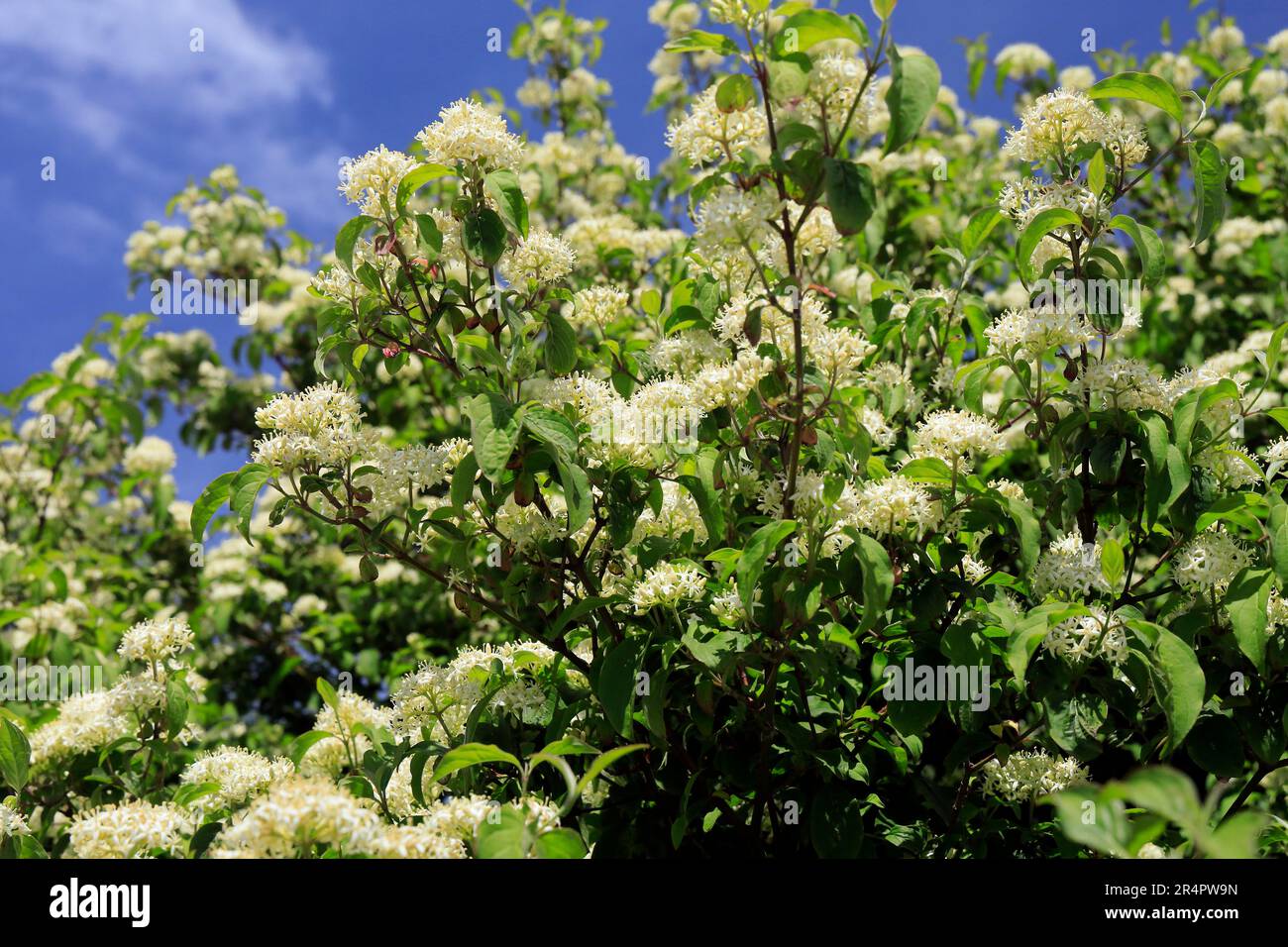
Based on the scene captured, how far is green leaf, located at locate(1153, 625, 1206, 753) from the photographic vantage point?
198 centimetres

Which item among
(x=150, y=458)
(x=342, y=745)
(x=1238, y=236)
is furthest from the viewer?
(x=150, y=458)

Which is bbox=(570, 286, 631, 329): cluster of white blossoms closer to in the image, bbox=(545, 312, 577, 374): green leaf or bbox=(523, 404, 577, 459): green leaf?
bbox=(545, 312, 577, 374): green leaf

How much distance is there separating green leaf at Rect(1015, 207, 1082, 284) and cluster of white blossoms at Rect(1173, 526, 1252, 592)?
829mm

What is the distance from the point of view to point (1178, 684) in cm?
201

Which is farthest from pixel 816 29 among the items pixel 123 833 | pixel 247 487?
pixel 123 833

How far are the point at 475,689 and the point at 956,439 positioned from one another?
56.3 inches

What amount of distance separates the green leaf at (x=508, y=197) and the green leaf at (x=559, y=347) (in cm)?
26

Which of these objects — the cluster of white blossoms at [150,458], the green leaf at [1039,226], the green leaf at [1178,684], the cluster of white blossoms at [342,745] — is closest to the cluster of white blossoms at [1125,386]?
the green leaf at [1039,226]

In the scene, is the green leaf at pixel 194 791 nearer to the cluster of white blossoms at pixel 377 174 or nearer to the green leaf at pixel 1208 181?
the cluster of white blossoms at pixel 377 174

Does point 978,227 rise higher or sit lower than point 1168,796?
higher

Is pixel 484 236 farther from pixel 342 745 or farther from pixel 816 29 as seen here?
pixel 342 745
